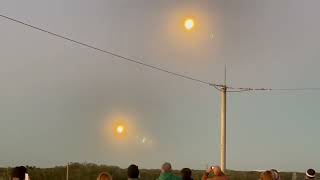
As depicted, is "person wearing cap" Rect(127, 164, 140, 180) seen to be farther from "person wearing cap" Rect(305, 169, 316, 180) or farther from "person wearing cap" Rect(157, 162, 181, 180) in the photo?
"person wearing cap" Rect(305, 169, 316, 180)

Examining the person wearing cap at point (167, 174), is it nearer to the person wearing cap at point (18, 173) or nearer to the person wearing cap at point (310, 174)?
the person wearing cap at point (18, 173)

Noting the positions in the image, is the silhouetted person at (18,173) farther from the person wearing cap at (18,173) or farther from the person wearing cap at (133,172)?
the person wearing cap at (133,172)

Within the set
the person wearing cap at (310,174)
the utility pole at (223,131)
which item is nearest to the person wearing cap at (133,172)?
the person wearing cap at (310,174)

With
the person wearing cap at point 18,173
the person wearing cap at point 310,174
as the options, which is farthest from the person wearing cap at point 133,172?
the person wearing cap at point 310,174

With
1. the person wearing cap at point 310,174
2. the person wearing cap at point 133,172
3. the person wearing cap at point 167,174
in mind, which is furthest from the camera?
the person wearing cap at point 310,174

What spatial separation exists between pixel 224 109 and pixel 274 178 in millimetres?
17428

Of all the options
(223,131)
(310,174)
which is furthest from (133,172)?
(223,131)

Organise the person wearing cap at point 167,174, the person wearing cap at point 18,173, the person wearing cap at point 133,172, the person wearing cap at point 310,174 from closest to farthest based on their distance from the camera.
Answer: the person wearing cap at point 18,173 → the person wearing cap at point 133,172 → the person wearing cap at point 167,174 → the person wearing cap at point 310,174

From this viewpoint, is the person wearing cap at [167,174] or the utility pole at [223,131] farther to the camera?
the utility pole at [223,131]

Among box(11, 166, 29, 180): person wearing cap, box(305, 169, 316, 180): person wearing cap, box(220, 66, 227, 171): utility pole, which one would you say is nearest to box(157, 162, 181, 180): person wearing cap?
box(11, 166, 29, 180): person wearing cap

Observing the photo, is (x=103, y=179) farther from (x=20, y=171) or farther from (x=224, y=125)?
(x=224, y=125)

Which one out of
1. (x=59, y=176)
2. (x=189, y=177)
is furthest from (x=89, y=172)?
(x=189, y=177)

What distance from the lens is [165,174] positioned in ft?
52.9

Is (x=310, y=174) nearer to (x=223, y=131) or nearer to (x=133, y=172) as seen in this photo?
(x=133, y=172)
